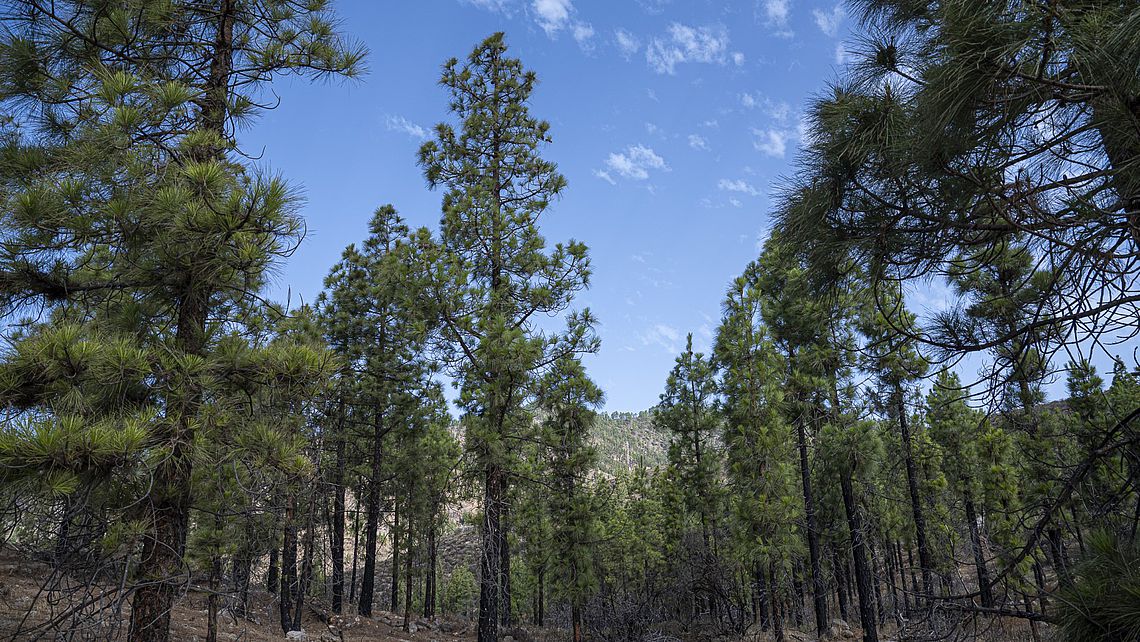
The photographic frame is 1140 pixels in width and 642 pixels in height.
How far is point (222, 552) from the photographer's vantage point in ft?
30.6

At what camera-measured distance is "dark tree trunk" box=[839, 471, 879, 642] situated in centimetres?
1251

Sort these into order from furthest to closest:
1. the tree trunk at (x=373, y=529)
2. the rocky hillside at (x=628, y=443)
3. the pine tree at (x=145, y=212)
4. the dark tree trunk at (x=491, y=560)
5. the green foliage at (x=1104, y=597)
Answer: the rocky hillside at (x=628, y=443) < the tree trunk at (x=373, y=529) < the dark tree trunk at (x=491, y=560) < the pine tree at (x=145, y=212) < the green foliage at (x=1104, y=597)

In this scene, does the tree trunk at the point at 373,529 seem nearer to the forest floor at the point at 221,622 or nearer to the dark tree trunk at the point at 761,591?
the forest floor at the point at 221,622

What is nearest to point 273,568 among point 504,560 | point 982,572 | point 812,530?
point 504,560

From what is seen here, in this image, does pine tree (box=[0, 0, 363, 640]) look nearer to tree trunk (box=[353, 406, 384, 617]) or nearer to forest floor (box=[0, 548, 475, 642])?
forest floor (box=[0, 548, 475, 642])

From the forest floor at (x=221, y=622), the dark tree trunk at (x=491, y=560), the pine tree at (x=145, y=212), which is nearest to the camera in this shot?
the pine tree at (x=145, y=212)

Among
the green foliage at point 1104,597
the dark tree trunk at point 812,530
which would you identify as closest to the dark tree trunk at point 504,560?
the dark tree trunk at point 812,530

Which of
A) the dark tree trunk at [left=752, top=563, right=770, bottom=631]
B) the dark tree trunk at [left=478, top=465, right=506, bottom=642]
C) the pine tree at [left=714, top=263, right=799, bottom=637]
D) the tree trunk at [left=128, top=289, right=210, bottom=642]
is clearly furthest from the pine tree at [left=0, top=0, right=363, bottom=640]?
the dark tree trunk at [left=752, top=563, right=770, bottom=631]

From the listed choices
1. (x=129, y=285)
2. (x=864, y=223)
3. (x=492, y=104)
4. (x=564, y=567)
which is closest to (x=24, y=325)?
(x=129, y=285)

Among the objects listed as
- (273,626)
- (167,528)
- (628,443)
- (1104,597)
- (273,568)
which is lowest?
(273,626)

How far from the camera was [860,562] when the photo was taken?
13.0 m

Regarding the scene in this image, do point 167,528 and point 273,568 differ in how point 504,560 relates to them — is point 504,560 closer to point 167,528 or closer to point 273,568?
point 273,568

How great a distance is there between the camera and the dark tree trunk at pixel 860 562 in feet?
41.0

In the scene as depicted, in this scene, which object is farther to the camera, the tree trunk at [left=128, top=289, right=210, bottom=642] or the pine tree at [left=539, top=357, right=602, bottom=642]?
the pine tree at [left=539, top=357, right=602, bottom=642]
